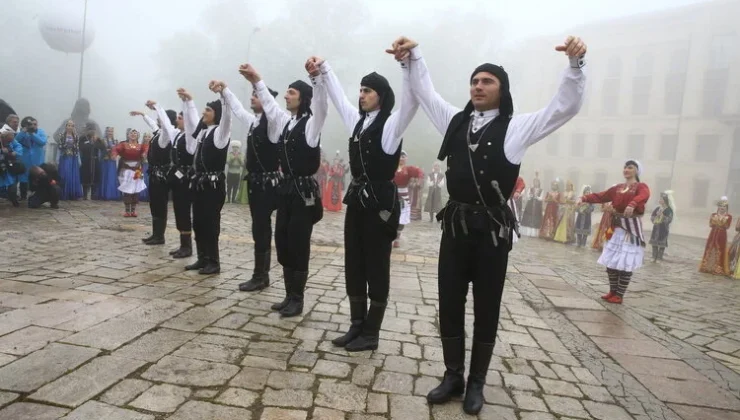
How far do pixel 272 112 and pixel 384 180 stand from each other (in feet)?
5.03

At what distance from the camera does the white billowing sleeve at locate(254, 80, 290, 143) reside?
430 centimetres

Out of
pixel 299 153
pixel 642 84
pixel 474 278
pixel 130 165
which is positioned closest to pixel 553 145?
pixel 642 84

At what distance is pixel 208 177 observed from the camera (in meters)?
5.36

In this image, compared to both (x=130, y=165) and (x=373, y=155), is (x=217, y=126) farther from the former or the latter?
(x=130, y=165)

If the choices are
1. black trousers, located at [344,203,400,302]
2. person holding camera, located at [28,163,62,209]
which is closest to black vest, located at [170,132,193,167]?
black trousers, located at [344,203,400,302]

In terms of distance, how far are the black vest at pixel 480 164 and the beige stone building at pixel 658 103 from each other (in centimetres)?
3146

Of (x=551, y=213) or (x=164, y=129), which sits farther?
(x=551, y=213)

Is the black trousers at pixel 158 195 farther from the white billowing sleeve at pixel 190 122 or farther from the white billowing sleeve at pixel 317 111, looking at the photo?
the white billowing sleeve at pixel 317 111

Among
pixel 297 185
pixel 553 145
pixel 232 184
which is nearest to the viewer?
pixel 297 185

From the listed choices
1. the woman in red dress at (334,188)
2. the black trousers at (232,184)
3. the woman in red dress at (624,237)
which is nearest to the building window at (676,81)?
the woman in red dress at (334,188)

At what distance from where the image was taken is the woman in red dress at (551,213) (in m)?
14.2

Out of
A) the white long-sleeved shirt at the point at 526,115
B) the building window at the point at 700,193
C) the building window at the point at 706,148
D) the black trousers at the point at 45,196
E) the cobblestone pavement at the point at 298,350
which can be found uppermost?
the building window at the point at 706,148

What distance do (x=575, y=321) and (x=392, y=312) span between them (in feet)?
6.33

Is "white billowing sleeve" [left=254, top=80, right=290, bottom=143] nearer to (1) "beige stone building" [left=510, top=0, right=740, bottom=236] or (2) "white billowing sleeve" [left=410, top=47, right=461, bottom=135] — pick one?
(2) "white billowing sleeve" [left=410, top=47, right=461, bottom=135]
